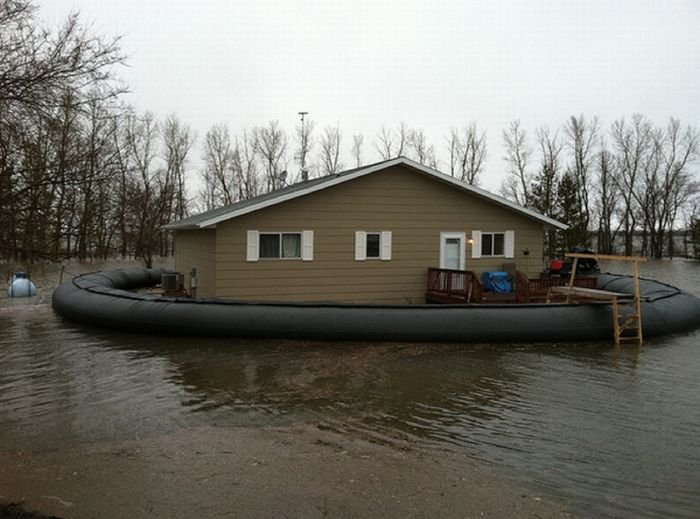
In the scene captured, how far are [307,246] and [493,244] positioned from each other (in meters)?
5.60

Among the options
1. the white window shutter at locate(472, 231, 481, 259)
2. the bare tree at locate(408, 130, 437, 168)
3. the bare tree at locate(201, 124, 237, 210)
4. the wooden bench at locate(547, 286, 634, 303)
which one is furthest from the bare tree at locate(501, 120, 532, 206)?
the wooden bench at locate(547, 286, 634, 303)

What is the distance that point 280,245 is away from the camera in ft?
41.4

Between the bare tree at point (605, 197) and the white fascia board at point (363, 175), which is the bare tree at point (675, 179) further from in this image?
the white fascia board at point (363, 175)

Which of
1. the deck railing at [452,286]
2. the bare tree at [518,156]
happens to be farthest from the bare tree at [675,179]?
the deck railing at [452,286]

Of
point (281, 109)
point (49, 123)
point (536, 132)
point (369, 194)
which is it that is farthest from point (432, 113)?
point (49, 123)

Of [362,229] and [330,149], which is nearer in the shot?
[362,229]

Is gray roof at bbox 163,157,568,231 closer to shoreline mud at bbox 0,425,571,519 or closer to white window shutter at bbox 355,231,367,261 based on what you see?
white window shutter at bbox 355,231,367,261

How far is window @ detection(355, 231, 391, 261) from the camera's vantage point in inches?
527

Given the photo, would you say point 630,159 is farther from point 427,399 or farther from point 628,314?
point 427,399

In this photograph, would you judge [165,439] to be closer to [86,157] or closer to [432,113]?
[86,157]

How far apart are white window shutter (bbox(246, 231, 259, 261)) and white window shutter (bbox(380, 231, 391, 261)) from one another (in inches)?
133

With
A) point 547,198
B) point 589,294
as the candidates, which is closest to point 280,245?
point 589,294

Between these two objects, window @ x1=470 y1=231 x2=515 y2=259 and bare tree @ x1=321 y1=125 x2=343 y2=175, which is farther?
Result: bare tree @ x1=321 y1=125 x2=343 y2=175

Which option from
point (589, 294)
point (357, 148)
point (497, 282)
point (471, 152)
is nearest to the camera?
point (589, 294)
